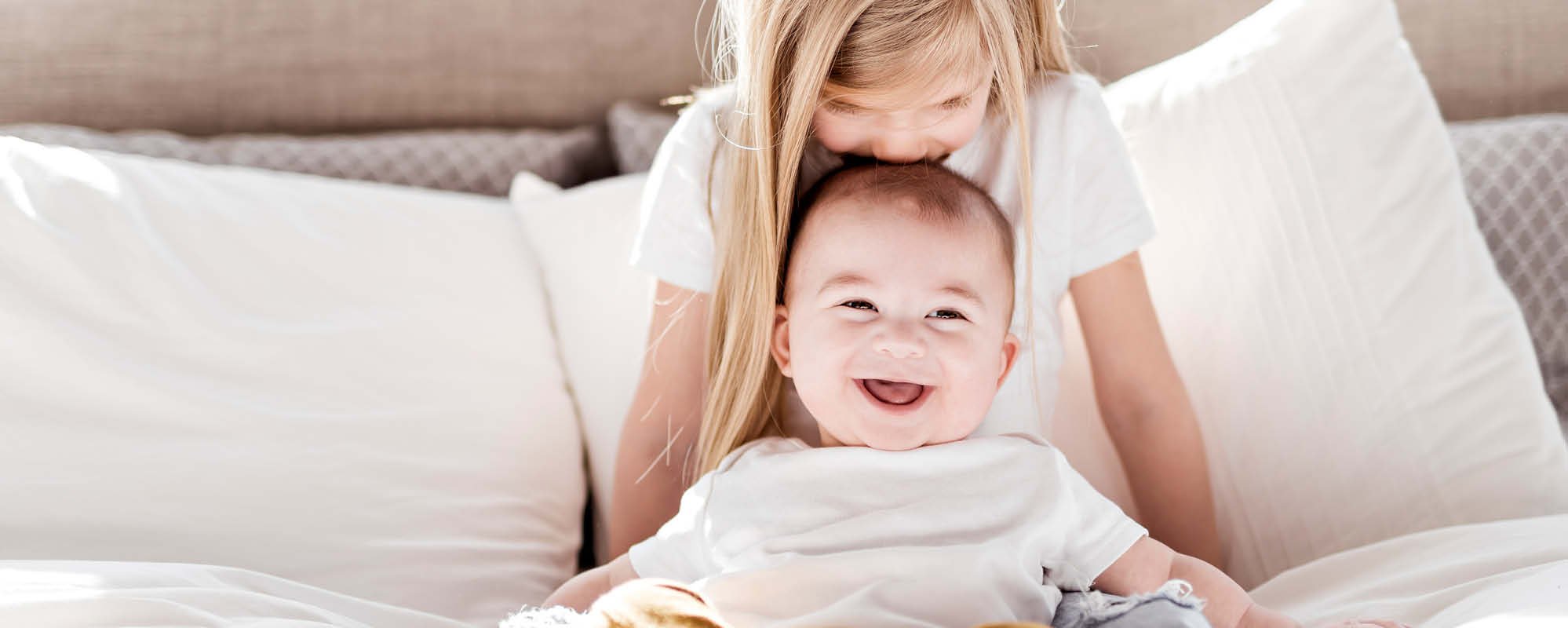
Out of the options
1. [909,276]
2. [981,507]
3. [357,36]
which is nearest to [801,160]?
[909,276]

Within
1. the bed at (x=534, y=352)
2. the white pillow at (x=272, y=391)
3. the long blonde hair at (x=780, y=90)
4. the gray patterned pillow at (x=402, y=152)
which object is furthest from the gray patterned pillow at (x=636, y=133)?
the long blonde hair at (x=780, y=90)

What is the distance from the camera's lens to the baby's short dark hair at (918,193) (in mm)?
997

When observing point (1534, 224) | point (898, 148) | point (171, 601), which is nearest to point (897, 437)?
point (898, 148)

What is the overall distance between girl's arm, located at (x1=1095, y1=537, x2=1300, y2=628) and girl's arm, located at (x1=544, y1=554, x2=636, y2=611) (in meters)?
0.40

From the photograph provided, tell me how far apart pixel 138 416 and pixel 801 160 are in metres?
0.66

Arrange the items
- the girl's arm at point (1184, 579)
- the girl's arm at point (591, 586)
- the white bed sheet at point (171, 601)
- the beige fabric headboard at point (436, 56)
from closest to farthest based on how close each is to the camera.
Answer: the white bed sheet at point (171, 601), the girl's arm at point (1184, 579), the girl's arm at point (591, 586), the beige fabric headboard at point (436, 56)

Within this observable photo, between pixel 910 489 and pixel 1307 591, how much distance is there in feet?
1.27

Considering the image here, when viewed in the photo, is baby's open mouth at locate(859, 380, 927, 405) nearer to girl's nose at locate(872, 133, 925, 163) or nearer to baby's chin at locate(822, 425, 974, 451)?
baby's chin at locate(822, 425, 974, 451)

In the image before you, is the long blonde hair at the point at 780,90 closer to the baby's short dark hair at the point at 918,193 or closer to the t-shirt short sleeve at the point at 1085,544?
the baby's short dark hair at the point at 918,193

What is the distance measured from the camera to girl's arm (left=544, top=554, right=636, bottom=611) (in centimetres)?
104

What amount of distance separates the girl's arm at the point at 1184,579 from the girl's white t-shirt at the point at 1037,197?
0.24 meters

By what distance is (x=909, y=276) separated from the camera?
96 centimetres

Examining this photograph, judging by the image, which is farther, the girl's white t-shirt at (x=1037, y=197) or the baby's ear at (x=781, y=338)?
the girl's white t-shirt at (x=1037, y=197)

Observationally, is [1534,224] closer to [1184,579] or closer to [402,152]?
[1184,579]
